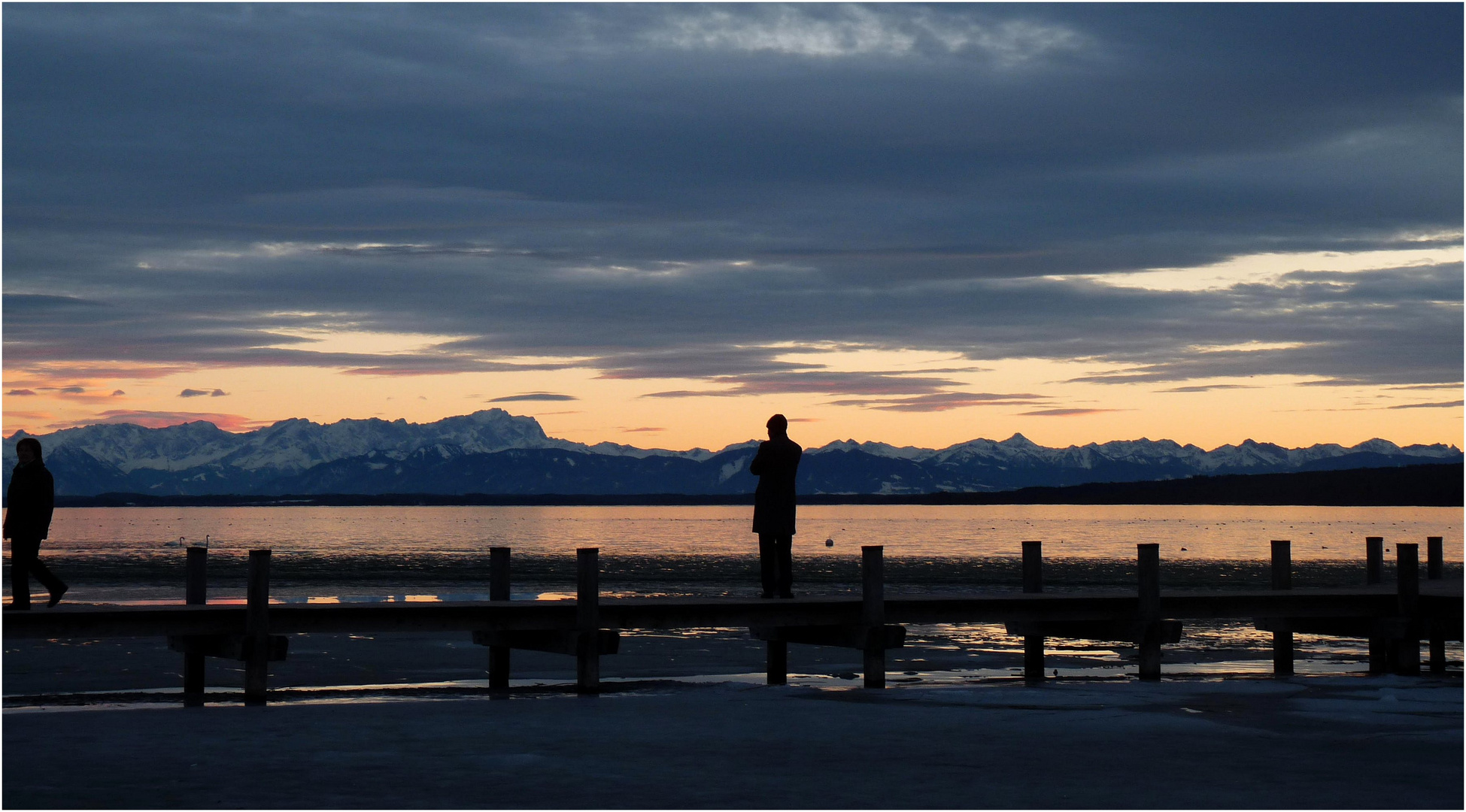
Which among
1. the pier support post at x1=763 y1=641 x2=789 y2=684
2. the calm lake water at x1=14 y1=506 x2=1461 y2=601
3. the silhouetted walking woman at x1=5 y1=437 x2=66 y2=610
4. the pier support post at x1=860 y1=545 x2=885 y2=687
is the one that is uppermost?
the silhouetted walking woman at x1=5 y1=437 x2=66 y2=610

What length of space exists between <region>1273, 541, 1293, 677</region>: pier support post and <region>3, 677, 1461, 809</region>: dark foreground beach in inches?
215

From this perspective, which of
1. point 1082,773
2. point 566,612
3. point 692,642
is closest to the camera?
point 1082,773

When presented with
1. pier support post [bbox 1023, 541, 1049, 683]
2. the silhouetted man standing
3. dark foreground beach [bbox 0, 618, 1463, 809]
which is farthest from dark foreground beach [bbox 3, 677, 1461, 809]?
pier support post [bbox 1023, 541, 1049, 683]

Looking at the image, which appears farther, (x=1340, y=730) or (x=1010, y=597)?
(x=1010, y=597)

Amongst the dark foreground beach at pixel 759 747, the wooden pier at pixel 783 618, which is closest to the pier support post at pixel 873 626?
the wooden pier at pixel 783 618

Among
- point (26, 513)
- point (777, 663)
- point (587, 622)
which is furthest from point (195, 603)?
point (777, 663)

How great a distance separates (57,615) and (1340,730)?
40.6ft

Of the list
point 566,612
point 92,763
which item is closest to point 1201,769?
point 92,763

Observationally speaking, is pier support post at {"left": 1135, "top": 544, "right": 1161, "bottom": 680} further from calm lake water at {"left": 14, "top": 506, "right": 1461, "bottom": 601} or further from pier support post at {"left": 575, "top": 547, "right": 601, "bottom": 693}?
calm lake water at {"left": 14, "top": 506, "right": 1461, "bottom": 601}

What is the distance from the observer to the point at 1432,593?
22016 mm

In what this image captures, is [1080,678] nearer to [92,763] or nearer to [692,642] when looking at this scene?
[692,642]

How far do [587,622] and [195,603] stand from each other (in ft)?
15.3

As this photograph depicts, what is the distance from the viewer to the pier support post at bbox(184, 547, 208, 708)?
1866 cm

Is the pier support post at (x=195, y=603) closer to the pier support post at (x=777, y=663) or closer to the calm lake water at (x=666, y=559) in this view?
the pier support post at (x=777, y=663)
